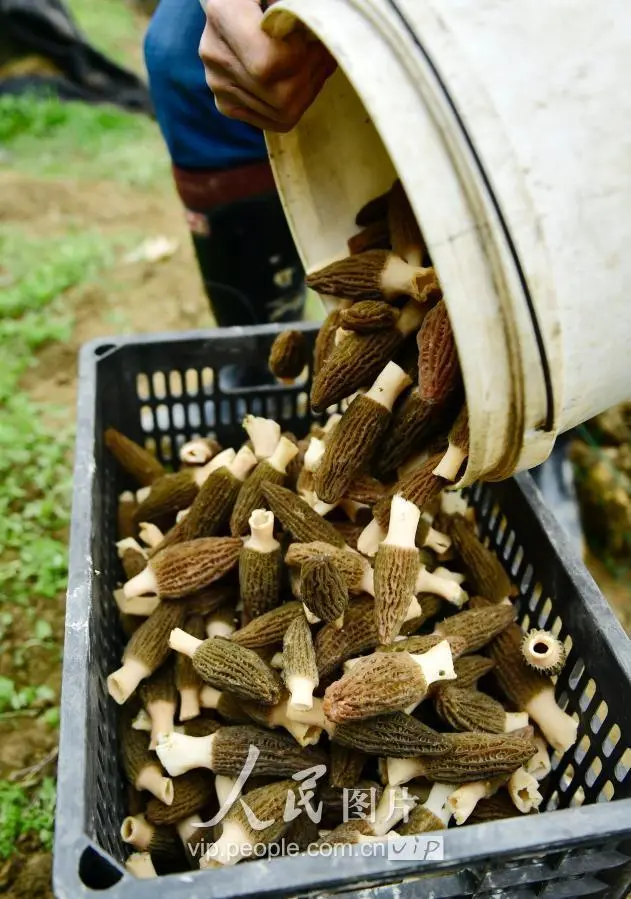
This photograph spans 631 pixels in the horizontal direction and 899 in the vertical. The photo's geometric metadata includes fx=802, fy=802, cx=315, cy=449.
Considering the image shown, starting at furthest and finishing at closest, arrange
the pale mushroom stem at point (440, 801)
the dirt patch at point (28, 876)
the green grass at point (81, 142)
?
the green grass at point (81, 142) < the dirt patch at point (28, 876) < the pale mushroom stem at point (440, 801)

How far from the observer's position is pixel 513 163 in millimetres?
852

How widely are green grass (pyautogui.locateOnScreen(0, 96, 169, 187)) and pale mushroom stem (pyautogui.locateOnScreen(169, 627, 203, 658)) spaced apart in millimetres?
3411

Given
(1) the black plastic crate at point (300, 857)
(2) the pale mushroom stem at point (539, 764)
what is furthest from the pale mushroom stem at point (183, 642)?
(2) the pale mushroom stem at point (539, 764)

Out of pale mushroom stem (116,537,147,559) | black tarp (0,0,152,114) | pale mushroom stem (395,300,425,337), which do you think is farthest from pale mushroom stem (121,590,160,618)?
black tarp (0,0,152,114)

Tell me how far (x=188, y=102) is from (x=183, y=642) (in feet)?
4.43

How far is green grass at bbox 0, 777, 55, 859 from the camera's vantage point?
1529 mm

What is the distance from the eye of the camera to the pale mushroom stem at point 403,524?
128 cm

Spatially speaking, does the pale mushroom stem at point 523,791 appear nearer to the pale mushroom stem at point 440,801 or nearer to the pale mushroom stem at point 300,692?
the pale mushroom stem at point 440,801

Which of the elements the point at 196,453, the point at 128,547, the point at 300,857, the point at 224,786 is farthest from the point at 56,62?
the point at 300,857

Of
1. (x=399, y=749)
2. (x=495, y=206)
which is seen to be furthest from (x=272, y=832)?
(x=495, y=206)

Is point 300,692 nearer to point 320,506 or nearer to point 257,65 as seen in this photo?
point 320,506

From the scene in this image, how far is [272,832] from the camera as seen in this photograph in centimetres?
116

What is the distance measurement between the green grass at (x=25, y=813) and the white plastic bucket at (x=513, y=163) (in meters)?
1.18

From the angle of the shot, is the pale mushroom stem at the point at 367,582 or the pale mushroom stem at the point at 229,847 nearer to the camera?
the pale mushroom stem at the point at 229,847
